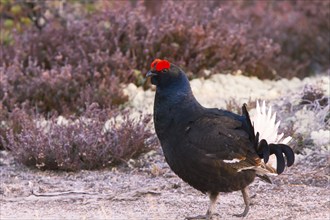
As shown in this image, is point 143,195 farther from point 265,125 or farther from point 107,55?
point 107,55

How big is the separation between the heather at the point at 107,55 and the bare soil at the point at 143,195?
Result: 0.92ft

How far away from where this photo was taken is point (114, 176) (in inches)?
275

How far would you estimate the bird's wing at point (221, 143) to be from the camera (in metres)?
5.29

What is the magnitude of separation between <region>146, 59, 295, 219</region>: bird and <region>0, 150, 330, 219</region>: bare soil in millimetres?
424

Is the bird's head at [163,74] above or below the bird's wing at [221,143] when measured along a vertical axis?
above

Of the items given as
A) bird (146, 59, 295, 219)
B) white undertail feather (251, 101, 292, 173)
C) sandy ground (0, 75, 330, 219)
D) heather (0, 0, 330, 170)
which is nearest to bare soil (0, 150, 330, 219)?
sandy ground (0, 75, 330, 219)

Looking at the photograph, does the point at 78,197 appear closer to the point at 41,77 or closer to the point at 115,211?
the point at 115,211

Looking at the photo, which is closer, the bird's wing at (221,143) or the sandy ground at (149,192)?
the bird's wing at (221,143)

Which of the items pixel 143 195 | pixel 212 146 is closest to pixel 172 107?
pixel 212 146

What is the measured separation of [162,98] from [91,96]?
3.30 m

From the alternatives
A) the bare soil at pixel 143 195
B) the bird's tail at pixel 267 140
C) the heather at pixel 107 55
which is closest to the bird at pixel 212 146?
the bird's tail at pixel 267 140

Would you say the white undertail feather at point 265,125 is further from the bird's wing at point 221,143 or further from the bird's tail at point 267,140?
the bird's wing at point 221,143

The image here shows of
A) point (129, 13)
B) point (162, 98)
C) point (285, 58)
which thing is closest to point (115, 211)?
point (162, 98)

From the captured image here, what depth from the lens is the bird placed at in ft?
17.4
